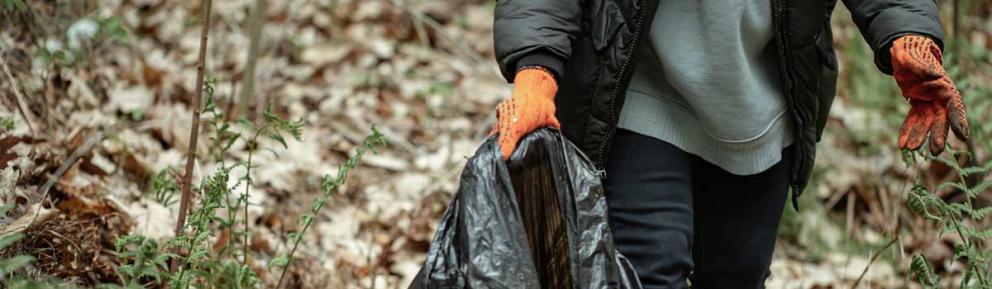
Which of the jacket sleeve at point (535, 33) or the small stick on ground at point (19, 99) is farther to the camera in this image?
the small stick on ground at point (19, 99)

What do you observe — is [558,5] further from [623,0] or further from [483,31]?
[483,31]

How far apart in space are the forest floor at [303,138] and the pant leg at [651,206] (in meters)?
0.41

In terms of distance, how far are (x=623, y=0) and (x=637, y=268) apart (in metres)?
0.64

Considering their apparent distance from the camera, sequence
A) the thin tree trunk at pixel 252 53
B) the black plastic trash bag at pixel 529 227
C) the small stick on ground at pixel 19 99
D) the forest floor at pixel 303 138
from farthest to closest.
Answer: the thin tree trunk at pixel 252 53, the small stick on ground at pixel 19 99, the forest floor at pixel 303 138, the black plastic trash bag at pixel 529 227

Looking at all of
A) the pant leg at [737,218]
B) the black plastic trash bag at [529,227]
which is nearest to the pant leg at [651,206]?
the black plastic trash bag at [529,227]

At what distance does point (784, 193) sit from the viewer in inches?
118

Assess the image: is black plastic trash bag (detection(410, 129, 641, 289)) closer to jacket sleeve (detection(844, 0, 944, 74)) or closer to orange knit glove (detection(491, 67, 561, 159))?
orange knit glove (detection(491, 67, 561, 159))

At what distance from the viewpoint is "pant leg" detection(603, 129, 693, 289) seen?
2535mm

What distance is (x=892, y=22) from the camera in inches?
103

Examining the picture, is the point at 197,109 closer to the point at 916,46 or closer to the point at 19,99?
the point at 19,99

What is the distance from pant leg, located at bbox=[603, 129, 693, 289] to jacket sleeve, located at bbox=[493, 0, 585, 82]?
34 cm

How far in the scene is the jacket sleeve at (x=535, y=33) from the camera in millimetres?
2424

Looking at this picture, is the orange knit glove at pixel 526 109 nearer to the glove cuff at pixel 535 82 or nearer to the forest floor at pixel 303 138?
the glove cuff at pixel 535 82

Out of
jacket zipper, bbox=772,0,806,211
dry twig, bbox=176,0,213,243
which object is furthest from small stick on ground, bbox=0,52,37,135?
jacket zipper, bbox=772,0,806,211
